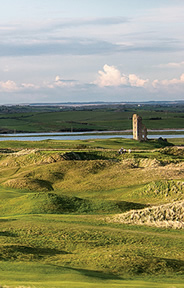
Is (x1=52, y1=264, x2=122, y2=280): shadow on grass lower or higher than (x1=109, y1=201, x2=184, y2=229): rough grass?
higher

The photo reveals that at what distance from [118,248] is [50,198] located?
529 inches

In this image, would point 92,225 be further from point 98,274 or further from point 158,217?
point 98,274

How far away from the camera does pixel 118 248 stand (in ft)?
65.1

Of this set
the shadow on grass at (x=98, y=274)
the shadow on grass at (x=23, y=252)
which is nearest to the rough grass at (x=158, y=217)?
the shadow on grass at (x=23, y=252)

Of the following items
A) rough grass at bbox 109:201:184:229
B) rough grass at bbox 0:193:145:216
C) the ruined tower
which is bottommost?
rough grass at bbox 0:193:145:216

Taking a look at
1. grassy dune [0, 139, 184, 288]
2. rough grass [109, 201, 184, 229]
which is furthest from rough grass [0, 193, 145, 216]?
rough grass [109, 201, 184, 229]

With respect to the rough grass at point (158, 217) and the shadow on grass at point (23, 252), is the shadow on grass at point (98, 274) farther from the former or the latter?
the rough grass at point (158, 217)

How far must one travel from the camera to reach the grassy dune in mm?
15422

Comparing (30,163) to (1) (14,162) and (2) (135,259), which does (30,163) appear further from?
(2) (135,259)

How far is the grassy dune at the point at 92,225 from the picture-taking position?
15422 millimetres

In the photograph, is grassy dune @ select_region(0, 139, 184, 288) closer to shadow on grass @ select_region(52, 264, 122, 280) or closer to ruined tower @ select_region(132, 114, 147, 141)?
shadow on grass @ select_region(52, 264, 122, 280)

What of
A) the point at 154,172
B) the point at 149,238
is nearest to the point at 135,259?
the point at 149,238

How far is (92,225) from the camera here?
82.3ft

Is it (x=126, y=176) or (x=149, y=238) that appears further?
(x=126, y=176)
